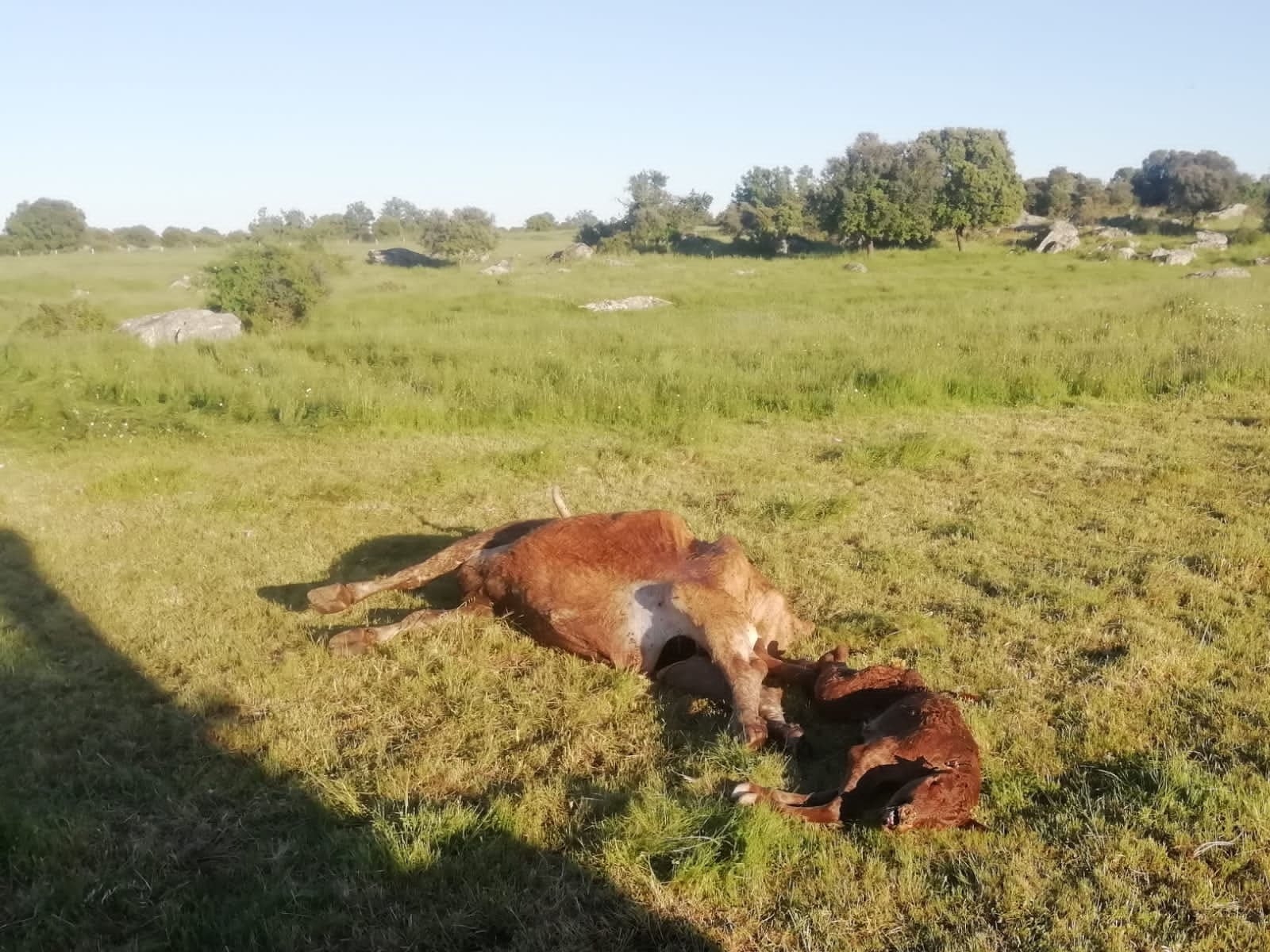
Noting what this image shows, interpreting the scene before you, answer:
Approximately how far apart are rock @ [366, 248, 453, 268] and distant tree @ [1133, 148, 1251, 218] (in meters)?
44.4

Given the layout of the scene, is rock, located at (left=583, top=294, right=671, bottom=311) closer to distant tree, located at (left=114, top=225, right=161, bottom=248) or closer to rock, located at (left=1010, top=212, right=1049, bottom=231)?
rock, located at (left=1010, top=212, right=1049, bottom=231)

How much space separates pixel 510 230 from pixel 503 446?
84255mm

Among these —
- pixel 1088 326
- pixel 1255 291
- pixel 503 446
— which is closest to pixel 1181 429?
pixel 1088 326

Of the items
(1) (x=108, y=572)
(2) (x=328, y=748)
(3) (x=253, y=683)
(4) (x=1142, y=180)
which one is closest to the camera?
(2) (x=328, y=748)

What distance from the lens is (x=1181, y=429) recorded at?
31.1 feet

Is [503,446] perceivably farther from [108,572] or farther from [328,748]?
[328,748]

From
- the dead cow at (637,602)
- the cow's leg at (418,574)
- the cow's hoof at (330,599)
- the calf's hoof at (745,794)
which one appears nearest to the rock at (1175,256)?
the dead cow at (637,602)

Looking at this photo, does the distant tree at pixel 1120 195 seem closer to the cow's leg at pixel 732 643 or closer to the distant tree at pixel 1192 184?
the distant tree at pixel 1192 184

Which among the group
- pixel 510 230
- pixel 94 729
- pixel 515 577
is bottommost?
pixel 94 729

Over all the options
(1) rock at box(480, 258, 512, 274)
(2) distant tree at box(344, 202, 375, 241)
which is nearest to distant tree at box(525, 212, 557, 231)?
(2) distant tree at box(344, 202, 375, 241)

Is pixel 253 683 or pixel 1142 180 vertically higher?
pixel 1142 180

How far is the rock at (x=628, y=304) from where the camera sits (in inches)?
902

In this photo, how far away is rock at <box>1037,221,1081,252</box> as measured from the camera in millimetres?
37625

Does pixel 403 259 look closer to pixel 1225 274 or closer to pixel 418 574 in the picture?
pixel 1225 274
